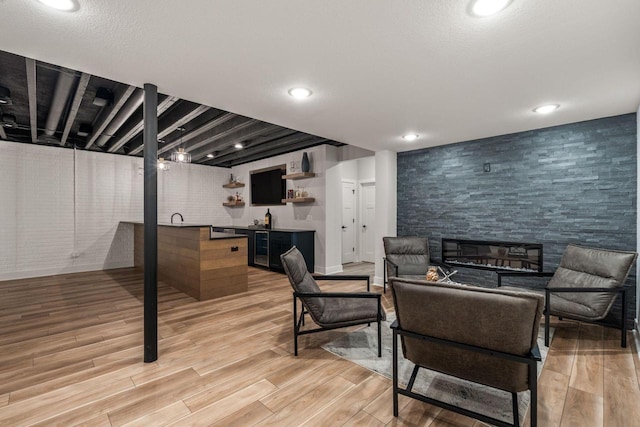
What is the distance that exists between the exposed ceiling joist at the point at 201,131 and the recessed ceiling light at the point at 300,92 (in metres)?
1.72

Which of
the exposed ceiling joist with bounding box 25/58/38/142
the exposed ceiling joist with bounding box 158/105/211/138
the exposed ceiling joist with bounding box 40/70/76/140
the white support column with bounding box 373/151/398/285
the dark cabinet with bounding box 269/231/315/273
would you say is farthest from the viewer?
the dark cabinet with bounding box 269/231/315/273

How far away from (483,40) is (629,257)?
108 inches

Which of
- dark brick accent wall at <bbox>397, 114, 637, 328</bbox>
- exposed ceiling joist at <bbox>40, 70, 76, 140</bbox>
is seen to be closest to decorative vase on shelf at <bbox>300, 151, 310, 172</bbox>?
dark brick accent wall at <bbox>397, 114, 637, 328</bbox>

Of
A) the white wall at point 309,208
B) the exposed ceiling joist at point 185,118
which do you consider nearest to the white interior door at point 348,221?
the white wall at point 309,208

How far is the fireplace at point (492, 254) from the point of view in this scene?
3.98 meters

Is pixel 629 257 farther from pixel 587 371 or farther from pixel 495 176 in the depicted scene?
pixel 495 176

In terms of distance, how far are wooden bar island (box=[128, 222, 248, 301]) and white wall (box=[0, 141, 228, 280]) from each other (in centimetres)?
254

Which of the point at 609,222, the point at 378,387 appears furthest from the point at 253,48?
the point at 609,222

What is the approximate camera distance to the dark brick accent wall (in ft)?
11.1

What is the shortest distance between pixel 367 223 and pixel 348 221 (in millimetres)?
566

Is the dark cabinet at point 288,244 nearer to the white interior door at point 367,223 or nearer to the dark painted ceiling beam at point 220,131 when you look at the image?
the white interior door at point 367,223

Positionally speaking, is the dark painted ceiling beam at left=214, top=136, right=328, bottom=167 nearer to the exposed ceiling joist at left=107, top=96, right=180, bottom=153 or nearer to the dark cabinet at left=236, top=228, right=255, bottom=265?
the dark cabinet at left=236, top=228, right=255, bottom=265

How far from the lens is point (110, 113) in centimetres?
416

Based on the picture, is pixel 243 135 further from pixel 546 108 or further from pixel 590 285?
pixel 590 285
